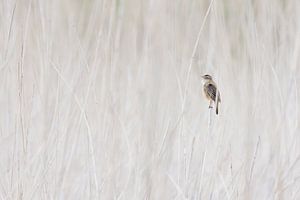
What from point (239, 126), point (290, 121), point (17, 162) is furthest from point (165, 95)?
point (17, 162)

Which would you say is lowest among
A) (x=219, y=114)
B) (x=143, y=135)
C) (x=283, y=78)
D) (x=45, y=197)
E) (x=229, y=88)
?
(x=45, y=197)

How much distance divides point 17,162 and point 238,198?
561 mm

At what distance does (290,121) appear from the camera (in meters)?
2.26

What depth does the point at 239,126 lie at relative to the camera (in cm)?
223

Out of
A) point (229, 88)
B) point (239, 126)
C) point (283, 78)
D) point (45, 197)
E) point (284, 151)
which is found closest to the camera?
point (45, 197)

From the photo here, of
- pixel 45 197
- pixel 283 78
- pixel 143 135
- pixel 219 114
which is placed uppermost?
pixel 283 78

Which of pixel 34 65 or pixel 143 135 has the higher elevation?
pixel 34 65

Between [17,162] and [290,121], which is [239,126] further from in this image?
[17,162]

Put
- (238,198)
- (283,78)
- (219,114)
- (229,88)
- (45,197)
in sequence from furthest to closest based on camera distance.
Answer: (283,78), (229,88), (219,114), (45,197), (238,198)

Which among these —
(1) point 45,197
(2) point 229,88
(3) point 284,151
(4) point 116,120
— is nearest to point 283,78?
(2) point 229,88

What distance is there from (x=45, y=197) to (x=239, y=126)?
2.29 feet

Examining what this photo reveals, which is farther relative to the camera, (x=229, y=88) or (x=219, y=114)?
(x=229, y=88)

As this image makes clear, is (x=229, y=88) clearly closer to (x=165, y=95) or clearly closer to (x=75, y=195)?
(x=165, y=95)

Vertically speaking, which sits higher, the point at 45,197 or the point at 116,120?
the point at 116,120
